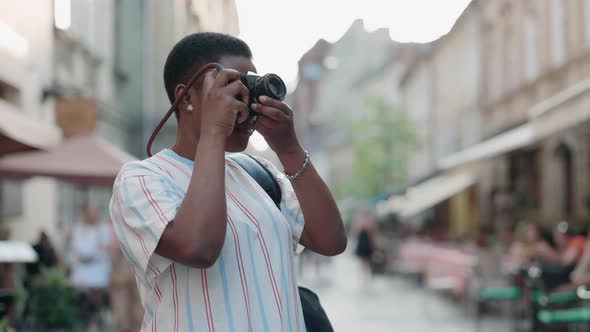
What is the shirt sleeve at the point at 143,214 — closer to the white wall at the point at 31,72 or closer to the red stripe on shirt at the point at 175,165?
the red stripe on shirt at the point at 175,165

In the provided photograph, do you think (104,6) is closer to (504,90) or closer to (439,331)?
(439,331)

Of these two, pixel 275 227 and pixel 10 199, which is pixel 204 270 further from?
pixel 10 199

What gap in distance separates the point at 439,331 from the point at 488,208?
14.6 metres

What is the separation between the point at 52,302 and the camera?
8672 mm

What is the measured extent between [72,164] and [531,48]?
1472 centimetres

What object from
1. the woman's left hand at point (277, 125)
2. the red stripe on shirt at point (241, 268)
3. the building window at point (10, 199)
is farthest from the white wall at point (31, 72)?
the red stripe on shirt at point (241, 268)

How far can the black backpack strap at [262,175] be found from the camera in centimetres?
207

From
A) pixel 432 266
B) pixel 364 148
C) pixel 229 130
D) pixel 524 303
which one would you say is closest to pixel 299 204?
pixel 229 130

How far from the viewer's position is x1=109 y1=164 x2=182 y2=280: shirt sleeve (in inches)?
66.2

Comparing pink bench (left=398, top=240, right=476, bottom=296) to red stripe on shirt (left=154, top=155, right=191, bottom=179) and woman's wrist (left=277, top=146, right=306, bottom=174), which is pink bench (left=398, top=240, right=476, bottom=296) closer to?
woman's wrist (left=277, top=146, right=306, bottom=174)

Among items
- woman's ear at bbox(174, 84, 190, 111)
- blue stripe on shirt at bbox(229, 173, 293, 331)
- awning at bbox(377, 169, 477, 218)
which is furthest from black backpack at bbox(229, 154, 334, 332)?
awning at bbox(377, 169, 477, 218)

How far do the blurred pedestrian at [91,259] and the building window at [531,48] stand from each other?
1329 cm

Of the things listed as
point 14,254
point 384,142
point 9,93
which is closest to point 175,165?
point 14,254

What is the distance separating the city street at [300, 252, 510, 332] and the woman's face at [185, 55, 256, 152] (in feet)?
28.2
